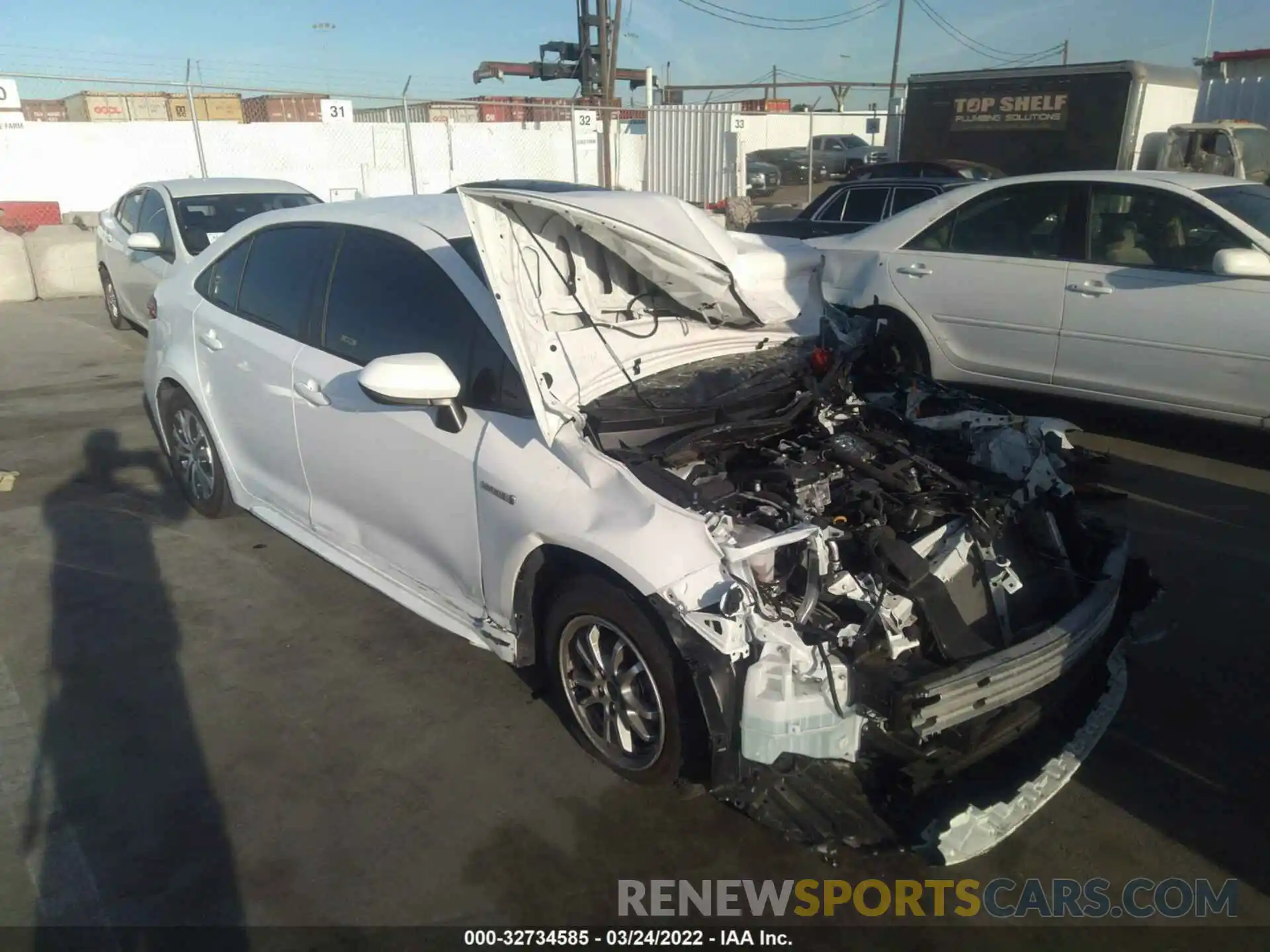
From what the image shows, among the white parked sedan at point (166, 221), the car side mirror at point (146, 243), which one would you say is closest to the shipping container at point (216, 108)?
the white parked sedan at point (166, 221)

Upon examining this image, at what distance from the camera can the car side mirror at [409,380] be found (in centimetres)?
306

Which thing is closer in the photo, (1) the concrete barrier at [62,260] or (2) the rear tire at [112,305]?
(2) the rear tire at [112,305]

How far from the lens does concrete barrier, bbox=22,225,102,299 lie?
41.5 feet

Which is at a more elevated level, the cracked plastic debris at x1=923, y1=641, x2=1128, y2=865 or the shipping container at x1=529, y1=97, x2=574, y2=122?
the shipping container at x1=529, y1=97, x2=574, y2=122

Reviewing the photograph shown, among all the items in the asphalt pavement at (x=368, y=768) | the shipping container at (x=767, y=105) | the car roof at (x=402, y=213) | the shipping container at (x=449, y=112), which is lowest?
the asphalt pavement at (x=368, y=768)

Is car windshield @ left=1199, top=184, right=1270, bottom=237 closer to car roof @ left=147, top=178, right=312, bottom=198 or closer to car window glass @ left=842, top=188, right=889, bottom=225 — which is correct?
car window glass @ left=842, top=188, right=889, bottom=225

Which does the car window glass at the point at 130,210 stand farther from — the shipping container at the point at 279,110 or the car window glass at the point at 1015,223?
the shipping container at the point at 279,110

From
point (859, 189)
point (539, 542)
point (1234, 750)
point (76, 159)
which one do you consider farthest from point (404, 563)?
point (76, 159)

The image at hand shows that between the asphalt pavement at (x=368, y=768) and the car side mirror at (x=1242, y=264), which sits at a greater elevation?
the car side mirror at (x=1242, y=264)

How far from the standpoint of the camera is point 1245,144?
49.1 feet

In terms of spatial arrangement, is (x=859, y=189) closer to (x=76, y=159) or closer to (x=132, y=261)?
(x=132, y=261)

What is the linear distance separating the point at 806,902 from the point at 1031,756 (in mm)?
827

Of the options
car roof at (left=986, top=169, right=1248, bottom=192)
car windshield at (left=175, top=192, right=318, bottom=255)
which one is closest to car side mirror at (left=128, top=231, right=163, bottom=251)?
car windshield at (left=175, top=192, right=318, bottom=255)

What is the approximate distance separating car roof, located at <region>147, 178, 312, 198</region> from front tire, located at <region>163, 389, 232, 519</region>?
15.0ft
